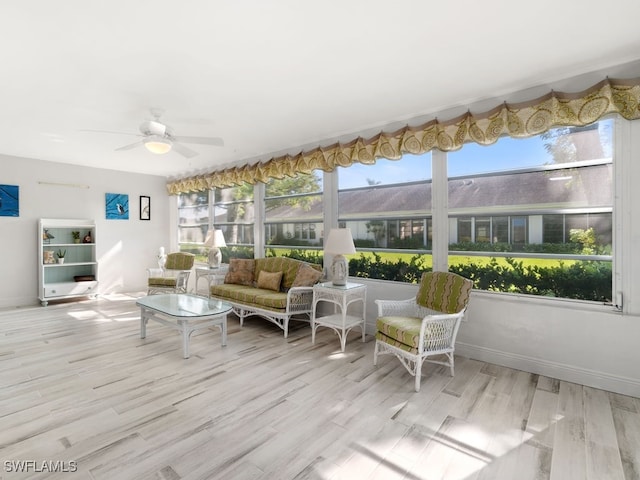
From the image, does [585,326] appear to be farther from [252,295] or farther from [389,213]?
[252,295]

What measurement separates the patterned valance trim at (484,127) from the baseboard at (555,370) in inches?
80.1

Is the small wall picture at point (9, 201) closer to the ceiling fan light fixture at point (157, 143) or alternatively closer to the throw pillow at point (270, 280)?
the ceiling fan light fixture at point (157, 143)

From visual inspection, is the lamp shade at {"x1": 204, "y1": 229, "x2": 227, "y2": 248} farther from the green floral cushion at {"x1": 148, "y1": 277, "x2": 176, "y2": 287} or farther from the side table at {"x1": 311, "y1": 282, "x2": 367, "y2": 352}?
the side table at {"x1": 311, "y1": 282, "x2": 367, "y2": 352}

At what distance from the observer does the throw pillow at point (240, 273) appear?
493 cm

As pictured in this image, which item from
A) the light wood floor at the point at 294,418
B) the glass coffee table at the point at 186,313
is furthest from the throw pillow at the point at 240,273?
the light wood floor at the point at 294,418

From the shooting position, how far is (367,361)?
10.5 feet

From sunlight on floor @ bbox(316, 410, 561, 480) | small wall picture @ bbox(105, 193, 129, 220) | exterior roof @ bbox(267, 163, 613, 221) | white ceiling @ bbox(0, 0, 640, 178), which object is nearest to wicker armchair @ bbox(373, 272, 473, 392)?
sunlight on floor @ bbox(316, 410, 561, 480)

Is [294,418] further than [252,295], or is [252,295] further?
[252,295]

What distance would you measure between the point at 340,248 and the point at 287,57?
6.47 ft

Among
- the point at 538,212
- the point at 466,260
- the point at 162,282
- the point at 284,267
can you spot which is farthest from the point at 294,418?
the point at 162,282

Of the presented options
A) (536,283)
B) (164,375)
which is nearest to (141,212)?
(164,375)

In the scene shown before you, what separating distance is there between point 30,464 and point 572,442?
315 centimetres

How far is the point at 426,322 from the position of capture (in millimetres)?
2639

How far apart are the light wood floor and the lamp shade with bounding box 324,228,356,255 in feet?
3.64
